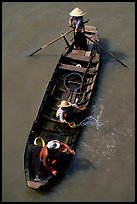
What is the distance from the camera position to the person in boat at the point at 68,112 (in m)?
12.6

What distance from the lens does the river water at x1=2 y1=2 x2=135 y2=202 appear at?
12008mm

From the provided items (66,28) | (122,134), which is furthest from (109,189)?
(66,28)

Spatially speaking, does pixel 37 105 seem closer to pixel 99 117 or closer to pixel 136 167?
pixel 99 117

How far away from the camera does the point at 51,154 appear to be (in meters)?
11.3

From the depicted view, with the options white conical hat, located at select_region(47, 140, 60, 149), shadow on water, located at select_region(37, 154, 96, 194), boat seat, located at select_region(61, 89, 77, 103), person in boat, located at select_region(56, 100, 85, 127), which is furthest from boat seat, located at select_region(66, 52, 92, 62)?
white conical hat, located at select_region(47, 140, 60, 149)

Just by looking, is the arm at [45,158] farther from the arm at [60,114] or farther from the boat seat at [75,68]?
the boat seat at [75,68]

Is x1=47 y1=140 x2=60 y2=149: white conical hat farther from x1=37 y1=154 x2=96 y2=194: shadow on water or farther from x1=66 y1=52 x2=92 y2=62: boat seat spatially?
x1=66 y1=52 x2=92 y2=62: boat seat

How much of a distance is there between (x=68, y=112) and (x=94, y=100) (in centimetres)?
162

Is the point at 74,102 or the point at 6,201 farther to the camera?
the point at 74,102

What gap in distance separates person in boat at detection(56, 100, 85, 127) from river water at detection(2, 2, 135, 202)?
0.55 m

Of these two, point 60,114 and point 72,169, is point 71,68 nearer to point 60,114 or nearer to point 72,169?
point 60,114

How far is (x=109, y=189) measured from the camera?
11.9m

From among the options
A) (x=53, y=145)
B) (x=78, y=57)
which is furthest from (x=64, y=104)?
(x=78, y=57)

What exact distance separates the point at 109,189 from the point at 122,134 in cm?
202
